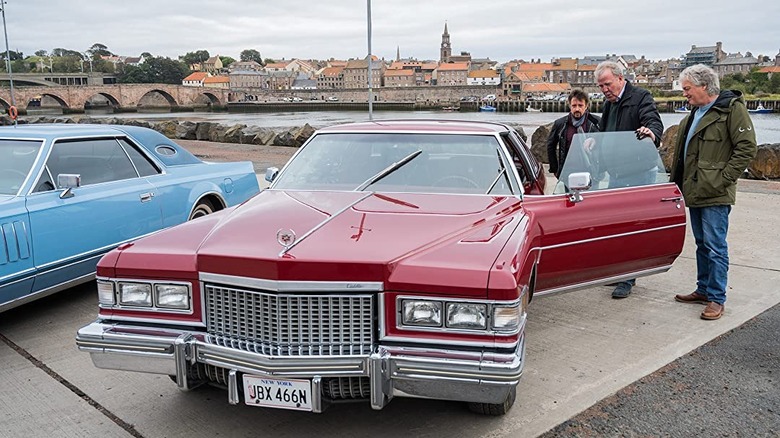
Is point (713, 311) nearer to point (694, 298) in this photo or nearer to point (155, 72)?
point (694, 298)

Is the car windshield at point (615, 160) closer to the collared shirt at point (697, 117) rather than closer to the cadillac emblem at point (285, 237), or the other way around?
the collared shirt at point (697, 117)

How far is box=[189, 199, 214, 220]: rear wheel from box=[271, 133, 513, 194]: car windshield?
2301 mm

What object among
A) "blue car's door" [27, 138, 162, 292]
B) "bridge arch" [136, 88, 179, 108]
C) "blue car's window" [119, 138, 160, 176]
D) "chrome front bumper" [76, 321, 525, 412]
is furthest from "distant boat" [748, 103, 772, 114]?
"chrome front bumper" [76, 321, 525, 412]

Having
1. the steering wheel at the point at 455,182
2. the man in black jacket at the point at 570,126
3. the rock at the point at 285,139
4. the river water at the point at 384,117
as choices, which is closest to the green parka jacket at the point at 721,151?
the man in black jacket at the point at 570,126

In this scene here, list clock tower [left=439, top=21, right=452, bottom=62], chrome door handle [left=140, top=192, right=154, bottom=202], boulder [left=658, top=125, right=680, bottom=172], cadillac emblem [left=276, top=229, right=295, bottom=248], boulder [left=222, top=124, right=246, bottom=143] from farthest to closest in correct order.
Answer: clock tower [left=439, top=21, right=452, bottom=62]
boulder [left=222, top=124, right=246, bottom=143]
boulder [left=658, top=125, right=680, bottom=172]
chrome door handle [left=140, top=192, right=154, bottom=202]
cadillac emblem [left=276, top=229, right=295, bottom=248]

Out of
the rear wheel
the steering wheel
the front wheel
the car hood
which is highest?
the steering wheel

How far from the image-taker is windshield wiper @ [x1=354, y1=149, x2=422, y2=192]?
4512 millimetres

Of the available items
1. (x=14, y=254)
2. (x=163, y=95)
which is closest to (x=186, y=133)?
(x=14, y=254)

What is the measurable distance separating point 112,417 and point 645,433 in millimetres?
2955

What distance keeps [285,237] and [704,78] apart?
372 cm

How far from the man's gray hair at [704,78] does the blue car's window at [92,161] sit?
5.07m

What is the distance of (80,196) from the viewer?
5.54 m

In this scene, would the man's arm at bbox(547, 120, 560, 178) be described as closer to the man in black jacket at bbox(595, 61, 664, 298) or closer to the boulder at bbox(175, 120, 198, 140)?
the man in black jacket at bbox(595, 61, 664, 298)

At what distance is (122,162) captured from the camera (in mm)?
6332
